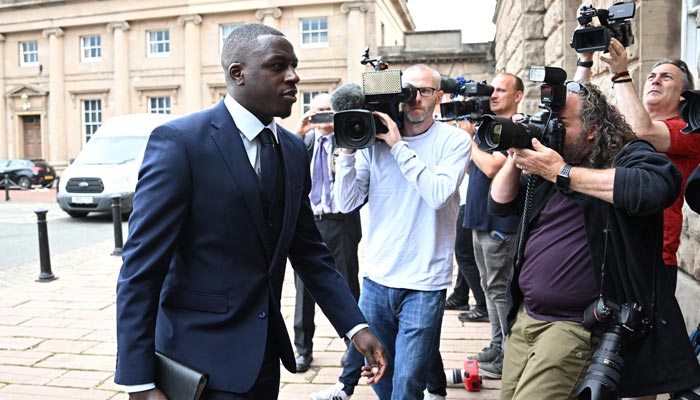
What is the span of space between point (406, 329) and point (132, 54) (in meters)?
34.9

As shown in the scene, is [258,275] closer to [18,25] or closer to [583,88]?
[583,88]

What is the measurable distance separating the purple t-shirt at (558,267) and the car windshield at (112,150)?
45.5 feet

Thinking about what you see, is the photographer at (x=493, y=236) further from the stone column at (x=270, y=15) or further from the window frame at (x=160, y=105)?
the window frame at (x=160, y=105)

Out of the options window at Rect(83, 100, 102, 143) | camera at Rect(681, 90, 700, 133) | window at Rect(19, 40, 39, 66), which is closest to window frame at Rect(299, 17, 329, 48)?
window at Rect(83, 100, 102, 143)

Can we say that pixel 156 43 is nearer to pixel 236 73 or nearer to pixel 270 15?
pixel 270 15

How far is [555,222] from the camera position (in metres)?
2.77

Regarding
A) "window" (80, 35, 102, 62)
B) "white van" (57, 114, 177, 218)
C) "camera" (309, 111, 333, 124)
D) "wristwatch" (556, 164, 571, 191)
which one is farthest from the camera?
"window" (80, 35, 102, 62)

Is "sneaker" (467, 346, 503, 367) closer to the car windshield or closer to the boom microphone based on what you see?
the boom microphone

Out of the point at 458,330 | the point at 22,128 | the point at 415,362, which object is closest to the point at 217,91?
the point at 22,128

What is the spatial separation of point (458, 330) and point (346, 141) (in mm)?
3085

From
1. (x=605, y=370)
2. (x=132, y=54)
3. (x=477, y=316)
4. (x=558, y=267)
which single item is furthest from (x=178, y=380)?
(x=132, y=54)

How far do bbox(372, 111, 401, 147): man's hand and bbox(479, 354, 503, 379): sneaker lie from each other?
85.6 inches

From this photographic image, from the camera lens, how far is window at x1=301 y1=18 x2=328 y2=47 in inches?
1247

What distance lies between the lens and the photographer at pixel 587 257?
7.93ft
